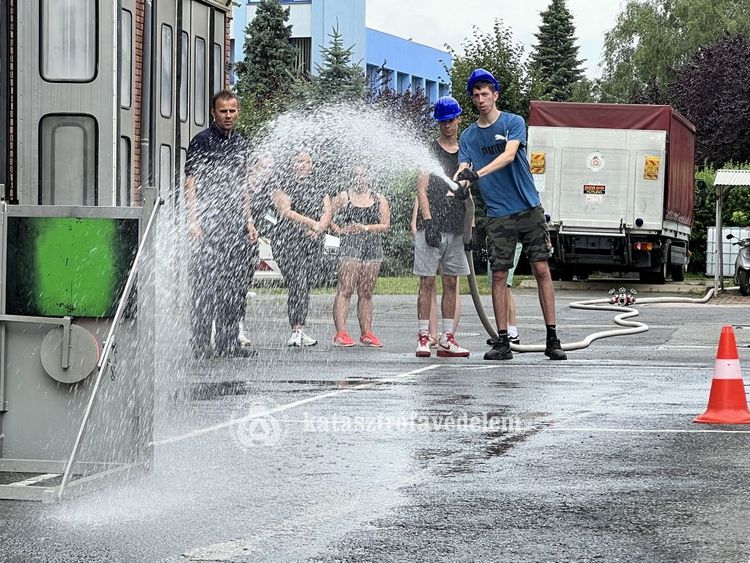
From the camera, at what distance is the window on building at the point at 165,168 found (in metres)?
16.7

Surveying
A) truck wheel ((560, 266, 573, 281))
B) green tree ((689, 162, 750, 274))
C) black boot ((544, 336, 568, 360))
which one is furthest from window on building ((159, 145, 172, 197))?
green tree ((689, 162, 750, 274))

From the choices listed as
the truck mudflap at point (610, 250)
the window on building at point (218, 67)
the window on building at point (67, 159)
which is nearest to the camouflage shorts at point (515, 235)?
the window on building at point (67, 159)

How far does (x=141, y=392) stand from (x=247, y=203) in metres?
6.24

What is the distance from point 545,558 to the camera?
5020 mm

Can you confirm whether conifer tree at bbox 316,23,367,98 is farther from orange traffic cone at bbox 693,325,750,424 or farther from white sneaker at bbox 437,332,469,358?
orange traffic cone at bbox 693,325,750,424

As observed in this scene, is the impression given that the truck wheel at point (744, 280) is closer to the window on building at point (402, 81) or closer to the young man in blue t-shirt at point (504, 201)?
the young man in blue t-shirt at point (504, 201)

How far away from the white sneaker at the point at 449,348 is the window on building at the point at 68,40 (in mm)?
4701

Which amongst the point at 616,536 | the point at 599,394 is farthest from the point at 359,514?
the point at 599,394

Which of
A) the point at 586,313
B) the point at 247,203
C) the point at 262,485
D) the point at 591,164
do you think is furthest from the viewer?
the point at 591,164

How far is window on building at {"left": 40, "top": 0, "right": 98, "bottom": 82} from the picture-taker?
15.0 metres

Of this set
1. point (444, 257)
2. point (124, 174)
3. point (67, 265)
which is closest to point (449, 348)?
point (444, 257)

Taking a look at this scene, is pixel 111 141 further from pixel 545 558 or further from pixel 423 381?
pixel 545 558

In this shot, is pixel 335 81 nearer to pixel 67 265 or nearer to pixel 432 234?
pixel 432 234

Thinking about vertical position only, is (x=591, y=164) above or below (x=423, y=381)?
above
